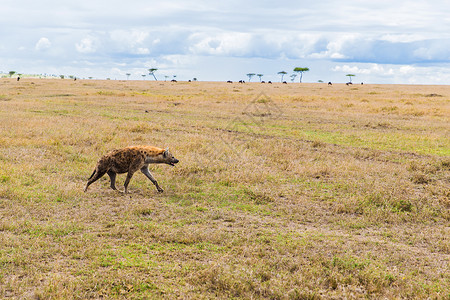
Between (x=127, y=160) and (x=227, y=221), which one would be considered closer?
(x=227, y=221)

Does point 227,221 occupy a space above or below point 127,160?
below

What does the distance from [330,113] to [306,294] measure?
83.7 feet

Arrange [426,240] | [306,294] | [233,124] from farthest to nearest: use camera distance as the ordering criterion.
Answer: [233,124]
[426,240]
[306,294]

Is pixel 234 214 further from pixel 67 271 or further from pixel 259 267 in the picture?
pixel 67 271

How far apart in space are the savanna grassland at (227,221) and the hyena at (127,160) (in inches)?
20.1

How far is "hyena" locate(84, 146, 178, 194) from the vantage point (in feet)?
32.3

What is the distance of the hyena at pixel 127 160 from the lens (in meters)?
9.84

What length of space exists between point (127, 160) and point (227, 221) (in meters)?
3.20

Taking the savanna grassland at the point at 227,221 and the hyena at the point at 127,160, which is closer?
the savanna grassland at the point at 227,221

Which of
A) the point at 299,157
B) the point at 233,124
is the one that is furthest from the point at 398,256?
the point at 233,124

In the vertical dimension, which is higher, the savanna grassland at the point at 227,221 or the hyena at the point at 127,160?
the hyena at the point at 127,160

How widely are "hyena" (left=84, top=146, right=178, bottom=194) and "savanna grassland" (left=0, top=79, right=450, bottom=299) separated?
51cm

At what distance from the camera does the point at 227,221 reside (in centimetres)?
852

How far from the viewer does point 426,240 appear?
7723 millimetres
